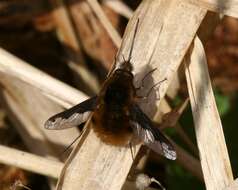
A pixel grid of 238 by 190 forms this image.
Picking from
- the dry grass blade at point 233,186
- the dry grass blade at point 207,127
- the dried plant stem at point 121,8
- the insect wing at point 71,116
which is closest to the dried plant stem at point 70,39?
the dried plant stem at point 121,8

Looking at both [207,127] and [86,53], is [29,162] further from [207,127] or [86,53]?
[86,53]

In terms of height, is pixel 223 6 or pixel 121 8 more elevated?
pixel 223 6

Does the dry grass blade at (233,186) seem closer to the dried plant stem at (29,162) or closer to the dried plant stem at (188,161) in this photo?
the dried plant stem at (188,161)

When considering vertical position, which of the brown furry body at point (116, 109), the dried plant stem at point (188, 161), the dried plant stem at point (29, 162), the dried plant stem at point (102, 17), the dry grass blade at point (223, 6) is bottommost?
the dried plant stem at point (188, 161)

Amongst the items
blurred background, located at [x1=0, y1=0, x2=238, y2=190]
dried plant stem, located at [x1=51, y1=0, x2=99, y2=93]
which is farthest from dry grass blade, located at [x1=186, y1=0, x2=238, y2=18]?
dried plant stem, located at [x1=51, y1=0, x2=99, y2=93]

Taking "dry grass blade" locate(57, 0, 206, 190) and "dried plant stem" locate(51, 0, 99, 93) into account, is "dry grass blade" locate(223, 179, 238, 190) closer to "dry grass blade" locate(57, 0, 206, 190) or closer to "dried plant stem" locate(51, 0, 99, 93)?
"dry grass blade" locate(57, 0, 206, 190)

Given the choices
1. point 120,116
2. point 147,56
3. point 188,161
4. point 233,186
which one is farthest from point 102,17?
point 233,186
